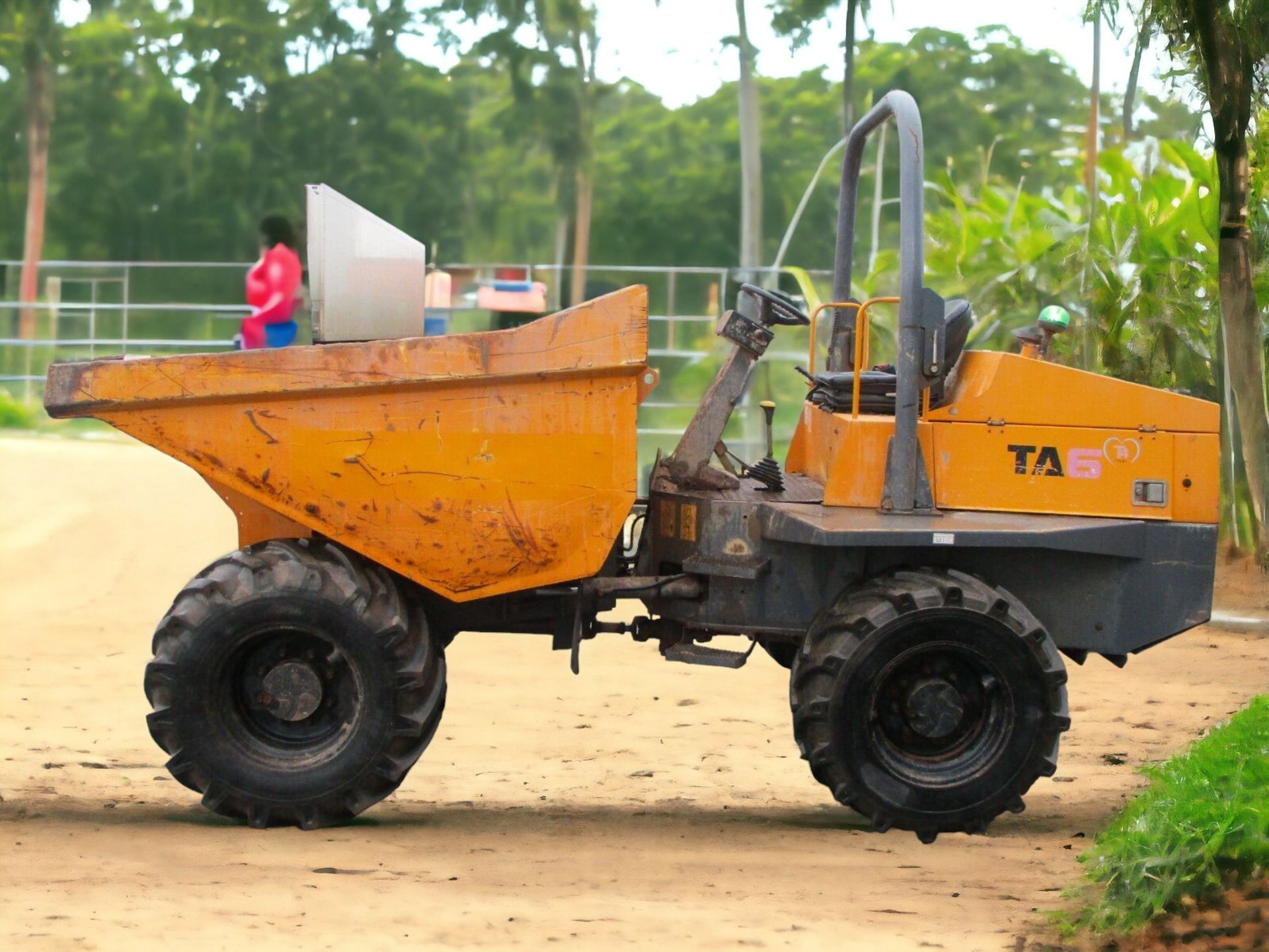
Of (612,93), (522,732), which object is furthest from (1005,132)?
(522,732)

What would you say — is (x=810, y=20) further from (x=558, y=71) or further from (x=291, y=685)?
(x=291, y=685)

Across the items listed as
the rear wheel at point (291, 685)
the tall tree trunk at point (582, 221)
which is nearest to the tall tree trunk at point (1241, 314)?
the rear wheel at point (291, 685)

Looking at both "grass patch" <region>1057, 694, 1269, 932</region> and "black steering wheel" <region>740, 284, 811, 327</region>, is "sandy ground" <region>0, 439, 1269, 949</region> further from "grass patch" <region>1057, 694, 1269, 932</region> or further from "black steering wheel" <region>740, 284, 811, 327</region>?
"black steering wheel" <region>740, 284, 811, 327</region>

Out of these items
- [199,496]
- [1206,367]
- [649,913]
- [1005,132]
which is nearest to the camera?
[649,913]

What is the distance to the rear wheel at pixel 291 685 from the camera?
243 inches

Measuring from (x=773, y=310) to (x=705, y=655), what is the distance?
1412mm

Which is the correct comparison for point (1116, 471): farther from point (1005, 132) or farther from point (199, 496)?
point (1005, 132)

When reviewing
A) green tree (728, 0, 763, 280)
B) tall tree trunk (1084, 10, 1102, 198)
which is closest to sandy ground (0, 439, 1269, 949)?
tall tree trunk (1084, 10, 1102, 198)

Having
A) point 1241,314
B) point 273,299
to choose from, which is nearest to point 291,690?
point 273,299

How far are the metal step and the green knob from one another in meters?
2.08

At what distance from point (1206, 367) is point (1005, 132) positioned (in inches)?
696

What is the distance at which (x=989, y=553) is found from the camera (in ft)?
21.4

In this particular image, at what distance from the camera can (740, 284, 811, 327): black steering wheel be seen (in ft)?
22.2

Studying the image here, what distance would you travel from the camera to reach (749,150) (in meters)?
24.4
